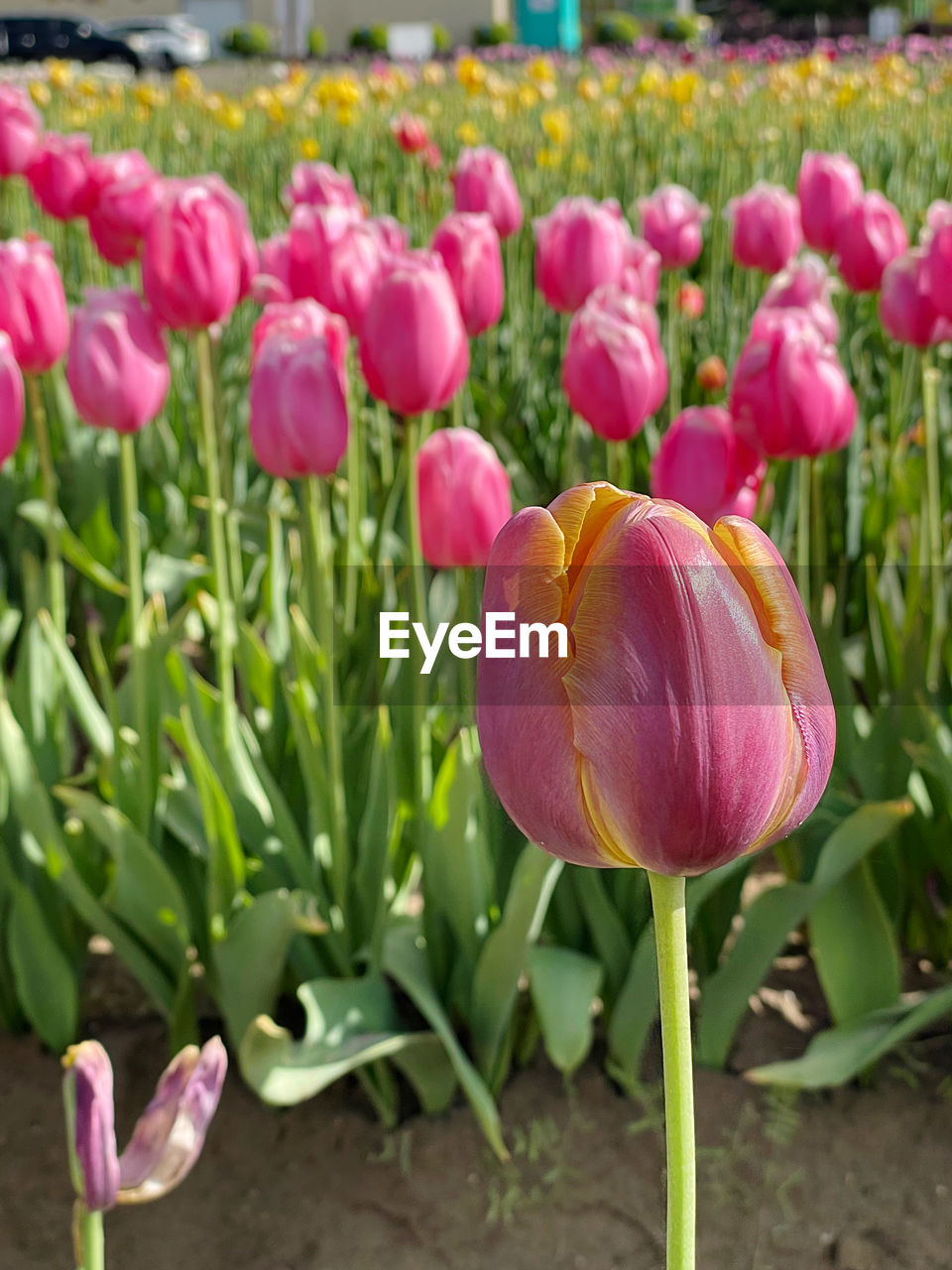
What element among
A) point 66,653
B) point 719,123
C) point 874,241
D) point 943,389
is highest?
point 719,123

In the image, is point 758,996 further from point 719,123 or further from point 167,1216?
point 719,123

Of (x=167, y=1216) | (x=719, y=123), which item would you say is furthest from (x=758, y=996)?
(x=719, y=123)

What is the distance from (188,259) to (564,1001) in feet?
2.73

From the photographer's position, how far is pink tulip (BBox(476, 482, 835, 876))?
38cm

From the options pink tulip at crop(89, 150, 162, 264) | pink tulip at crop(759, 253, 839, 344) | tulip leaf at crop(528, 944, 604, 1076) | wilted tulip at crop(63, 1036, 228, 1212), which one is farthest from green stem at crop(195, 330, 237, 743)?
wilted tulip at crop(63, 1036, 228, 1212)

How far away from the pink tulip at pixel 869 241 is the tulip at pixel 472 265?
0.50 m

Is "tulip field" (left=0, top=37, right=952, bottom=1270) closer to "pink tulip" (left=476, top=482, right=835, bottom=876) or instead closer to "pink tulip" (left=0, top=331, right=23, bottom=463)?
"pink tulip" (left=0, top=331, right=23, bottom=463)

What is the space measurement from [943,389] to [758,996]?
1.36 m

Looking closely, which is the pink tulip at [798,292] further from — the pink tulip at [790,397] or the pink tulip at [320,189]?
the pink tulip at [320,189]

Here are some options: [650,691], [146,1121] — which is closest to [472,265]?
[146,1121]

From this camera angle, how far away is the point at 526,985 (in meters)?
1.52

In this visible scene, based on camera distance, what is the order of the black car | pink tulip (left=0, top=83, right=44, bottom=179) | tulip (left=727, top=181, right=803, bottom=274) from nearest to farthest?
tulip (left=727, top=181, right=803, bottom=274), pink tulip (left=0, top=83, right=44, bottom=179), the black car

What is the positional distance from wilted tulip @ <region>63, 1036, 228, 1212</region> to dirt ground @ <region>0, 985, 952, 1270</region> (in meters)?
0.73

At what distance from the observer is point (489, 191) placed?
2.27 m
